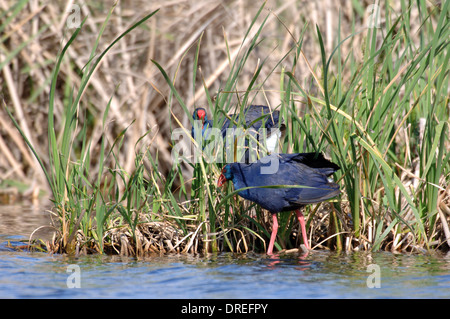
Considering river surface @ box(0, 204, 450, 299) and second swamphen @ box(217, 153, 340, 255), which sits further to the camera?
second swamphen @ box(217, 153, 340, 255)

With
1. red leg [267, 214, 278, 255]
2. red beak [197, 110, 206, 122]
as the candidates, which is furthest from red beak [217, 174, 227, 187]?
red beak [197, 110, 206, 122]

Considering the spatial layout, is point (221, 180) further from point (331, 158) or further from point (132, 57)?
point (132, 57)

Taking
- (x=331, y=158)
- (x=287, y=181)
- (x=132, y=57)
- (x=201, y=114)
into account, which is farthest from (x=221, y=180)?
(x=132, y=57)

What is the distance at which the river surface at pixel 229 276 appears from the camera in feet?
9.65

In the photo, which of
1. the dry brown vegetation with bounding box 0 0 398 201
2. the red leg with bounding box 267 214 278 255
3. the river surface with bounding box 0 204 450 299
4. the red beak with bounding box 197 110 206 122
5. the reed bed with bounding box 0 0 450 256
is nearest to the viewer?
the river surface with bounding box 0 204 450 299

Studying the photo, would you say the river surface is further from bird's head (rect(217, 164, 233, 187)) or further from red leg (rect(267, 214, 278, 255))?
bird's head (rect(217, 164, 233, 187))

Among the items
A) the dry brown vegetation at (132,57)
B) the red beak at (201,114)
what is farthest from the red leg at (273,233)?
the dry brown vegetation at (132,57)

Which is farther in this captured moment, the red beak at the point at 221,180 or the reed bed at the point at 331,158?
the red beak at the point at 221,180

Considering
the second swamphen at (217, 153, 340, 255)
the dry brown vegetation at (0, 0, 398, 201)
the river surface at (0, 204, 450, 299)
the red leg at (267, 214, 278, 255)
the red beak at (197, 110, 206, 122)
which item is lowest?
the river surface at (0, 204, 450, 299)

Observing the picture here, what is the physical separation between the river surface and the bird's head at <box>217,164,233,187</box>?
43cm

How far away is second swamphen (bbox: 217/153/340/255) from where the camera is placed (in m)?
3.58

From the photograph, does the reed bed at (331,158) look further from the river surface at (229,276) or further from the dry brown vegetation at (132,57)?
the dry brown vegetation at (132,57)

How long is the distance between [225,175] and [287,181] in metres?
0.37
